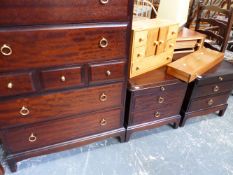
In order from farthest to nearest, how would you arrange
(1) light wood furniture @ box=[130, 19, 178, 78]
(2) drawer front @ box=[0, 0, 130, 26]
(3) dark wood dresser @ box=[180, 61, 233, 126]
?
(3) dark wood dresser @ box=[180, 61, 233, 126] < (1) light wood furniture @ box=[130, 19, 178, 78] < (2) drawer front @ box=[0, 0, 130, 26]

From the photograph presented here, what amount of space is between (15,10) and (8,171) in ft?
3.49

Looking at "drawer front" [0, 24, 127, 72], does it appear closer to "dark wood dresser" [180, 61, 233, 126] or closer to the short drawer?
the short drawer

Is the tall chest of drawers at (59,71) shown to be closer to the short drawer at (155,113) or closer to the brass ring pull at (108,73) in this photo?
the brass ring pull at (108,73)

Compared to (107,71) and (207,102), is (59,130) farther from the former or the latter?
(207,102)

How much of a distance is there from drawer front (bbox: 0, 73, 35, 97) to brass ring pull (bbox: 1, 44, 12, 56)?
4.7 inches

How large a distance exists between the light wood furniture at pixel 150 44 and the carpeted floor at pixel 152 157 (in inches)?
22.7

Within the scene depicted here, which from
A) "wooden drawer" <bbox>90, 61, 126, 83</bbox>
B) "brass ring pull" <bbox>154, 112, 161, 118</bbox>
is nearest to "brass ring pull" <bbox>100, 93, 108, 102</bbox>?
"wooden drawer" <bbox>90, 61, 126, 83</bbox>

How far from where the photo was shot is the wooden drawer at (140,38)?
133 cm

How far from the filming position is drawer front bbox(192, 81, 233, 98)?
1.64 meters

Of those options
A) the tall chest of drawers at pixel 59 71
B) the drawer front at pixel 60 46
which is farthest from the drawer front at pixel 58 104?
the drawer front at pixel 60 46

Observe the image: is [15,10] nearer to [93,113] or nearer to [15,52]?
[15,52]

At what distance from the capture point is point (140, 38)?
4.45ft

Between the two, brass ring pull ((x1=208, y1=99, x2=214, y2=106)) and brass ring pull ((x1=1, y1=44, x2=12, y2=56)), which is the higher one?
brass ring pull ((x1=1, y1=44, x2=12, y2=56))

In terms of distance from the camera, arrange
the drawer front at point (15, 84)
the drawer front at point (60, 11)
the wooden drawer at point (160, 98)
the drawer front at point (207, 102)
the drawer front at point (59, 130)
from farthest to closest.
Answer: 1. the drawer front at point (207, 102)
2. the wooden drawer at point (160, 98)
3. the drawer front at point (59, 130)
4. the drawer front at point (15, 84)
5. the drawer front at point (60, 11)
